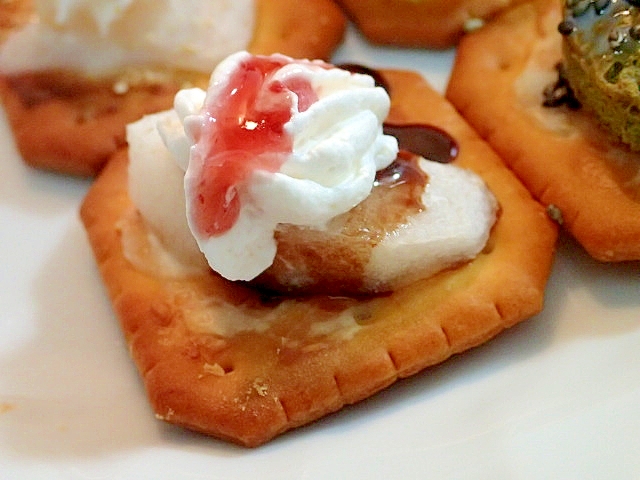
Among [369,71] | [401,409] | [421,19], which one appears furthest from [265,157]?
[421,19]

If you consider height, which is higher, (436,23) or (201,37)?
(436,23)

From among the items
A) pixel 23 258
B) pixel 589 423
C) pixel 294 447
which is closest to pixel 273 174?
pixel 294 447

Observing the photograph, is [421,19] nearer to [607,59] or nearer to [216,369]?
[607,59]

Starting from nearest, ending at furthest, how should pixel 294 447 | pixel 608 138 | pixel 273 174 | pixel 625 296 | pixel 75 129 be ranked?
pixel 273 174 < pixel 294 447 < pixel 625 296 < pixel 608 138 < pixel 75 129

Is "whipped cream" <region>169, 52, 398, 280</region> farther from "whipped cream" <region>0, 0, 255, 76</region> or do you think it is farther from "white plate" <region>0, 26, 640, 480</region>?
"whipped cream" <region>0, 0, 255, 76</region>

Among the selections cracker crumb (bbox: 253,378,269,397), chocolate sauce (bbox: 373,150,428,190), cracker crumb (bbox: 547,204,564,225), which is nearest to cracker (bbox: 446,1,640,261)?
cracker crumb (bbox: 547,204,564,225)

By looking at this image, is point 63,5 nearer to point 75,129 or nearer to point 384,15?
point 75,129
